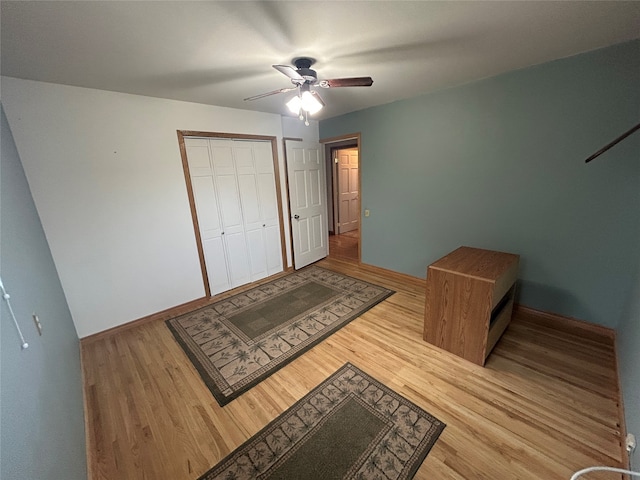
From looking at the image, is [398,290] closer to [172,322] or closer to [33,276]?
[172,322]

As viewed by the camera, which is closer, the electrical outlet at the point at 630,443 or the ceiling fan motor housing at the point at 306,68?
the electrical outlet at the point at 630,443

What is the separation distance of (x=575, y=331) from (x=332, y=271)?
9.23 ft

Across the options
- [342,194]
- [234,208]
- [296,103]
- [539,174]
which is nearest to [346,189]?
[342,194]

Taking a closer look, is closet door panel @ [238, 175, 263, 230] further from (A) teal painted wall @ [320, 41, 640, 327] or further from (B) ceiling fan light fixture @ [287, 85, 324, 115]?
(A) teal painted wall @ [320, 41, 640, 327]

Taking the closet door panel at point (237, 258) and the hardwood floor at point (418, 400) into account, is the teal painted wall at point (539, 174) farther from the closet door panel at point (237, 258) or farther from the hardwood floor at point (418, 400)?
the closet door panel at point (237, 258)

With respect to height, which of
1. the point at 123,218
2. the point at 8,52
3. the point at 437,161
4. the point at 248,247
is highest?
the point at 8,52

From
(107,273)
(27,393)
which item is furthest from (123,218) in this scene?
(27,393)

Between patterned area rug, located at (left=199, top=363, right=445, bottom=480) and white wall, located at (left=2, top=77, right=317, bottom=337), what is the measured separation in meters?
2.11

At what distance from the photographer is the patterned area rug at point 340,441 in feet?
4.45

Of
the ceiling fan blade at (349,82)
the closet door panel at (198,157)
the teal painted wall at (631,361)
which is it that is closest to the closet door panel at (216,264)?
the closet door panel at (198,157)

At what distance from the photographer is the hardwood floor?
1395 millimetres

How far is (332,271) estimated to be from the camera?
405 centimetres

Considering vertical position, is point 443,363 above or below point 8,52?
below

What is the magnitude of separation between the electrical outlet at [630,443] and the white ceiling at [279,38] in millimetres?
2306
